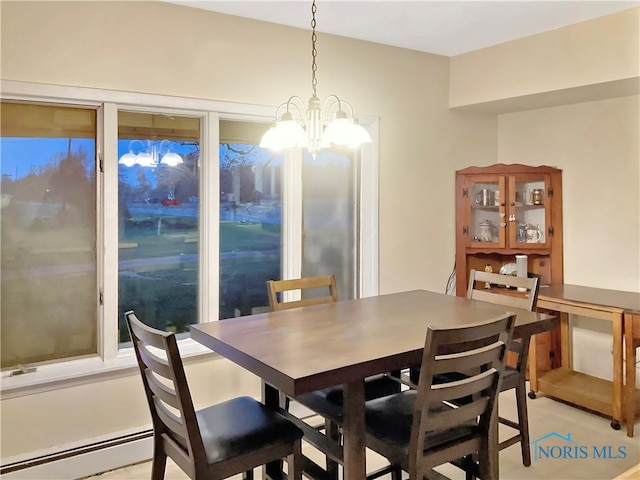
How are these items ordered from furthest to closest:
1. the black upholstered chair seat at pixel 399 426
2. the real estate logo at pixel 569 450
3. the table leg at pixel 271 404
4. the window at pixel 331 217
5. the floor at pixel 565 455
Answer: the window at pixel 331 217, the real estate logo at pixel 569 450, the floor at pixel 565 455, the table leg at pixel 271 404, the black upholstered chair seat at pixel 399 426

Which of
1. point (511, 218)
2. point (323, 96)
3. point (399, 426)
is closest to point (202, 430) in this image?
point (399, 426)

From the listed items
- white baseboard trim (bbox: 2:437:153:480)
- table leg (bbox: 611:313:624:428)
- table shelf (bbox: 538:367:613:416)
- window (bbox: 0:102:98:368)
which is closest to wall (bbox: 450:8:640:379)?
table shelf (bbox: 538:367:613:416)

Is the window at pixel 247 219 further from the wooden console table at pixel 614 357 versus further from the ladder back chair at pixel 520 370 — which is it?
the wooden console table at pixel 614 357

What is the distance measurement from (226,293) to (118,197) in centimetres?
88

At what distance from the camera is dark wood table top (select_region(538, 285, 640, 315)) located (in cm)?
309

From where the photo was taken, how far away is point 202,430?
6.04ft

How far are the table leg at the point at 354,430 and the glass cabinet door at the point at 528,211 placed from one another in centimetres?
263

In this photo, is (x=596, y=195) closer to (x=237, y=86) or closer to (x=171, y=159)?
(x=237, y=86)

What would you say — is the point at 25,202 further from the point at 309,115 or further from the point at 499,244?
the point at 499,244

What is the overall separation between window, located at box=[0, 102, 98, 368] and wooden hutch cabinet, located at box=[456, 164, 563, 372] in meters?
2.72

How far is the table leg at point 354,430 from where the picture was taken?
171 cm

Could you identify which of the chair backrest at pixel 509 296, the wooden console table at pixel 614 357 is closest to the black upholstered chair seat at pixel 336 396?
the chair backrest at pixel 509 296

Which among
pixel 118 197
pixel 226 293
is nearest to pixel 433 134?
pixel 226 293

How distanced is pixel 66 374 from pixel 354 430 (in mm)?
1649
